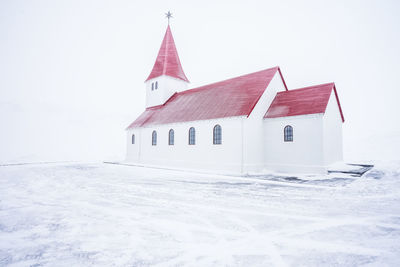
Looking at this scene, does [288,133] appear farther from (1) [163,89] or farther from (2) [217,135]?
(1) [163,89]

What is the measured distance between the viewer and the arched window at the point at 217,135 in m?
16.8

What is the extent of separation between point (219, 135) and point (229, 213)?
1155 cm

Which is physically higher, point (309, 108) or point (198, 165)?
point (309, 108)

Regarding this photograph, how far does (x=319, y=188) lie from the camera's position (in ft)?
29.5

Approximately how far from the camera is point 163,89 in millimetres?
26250

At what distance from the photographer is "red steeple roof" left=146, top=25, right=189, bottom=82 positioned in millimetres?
26531

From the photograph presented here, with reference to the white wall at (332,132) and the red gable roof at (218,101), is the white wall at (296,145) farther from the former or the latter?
the red gable roof at (218,101)

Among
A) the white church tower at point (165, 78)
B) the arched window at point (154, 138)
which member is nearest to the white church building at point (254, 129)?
the arched window at point (154, 138)

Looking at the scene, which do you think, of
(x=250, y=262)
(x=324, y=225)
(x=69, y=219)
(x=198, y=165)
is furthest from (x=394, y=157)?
(x=69, y=219)

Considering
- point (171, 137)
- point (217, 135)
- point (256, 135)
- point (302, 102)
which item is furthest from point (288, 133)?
point (171, 137)

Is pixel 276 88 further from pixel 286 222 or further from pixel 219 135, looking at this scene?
pixel 286 222

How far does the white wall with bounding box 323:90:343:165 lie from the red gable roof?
17.0 ft

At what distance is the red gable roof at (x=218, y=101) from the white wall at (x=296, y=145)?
8.61 ft

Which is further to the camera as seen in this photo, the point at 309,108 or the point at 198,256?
the point at 309,108
